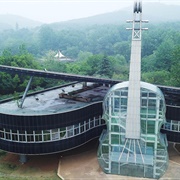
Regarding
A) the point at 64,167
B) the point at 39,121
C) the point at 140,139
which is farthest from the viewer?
the point at 64,167

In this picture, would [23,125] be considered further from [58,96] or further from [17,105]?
[58,96]

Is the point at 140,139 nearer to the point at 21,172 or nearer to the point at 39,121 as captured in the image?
the point at 39,121

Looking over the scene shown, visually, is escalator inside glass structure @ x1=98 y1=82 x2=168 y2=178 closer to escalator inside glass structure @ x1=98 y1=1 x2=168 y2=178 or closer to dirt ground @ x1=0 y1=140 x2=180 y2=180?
escalator inside glass structure @ x1=98 y1=1 x2=168 y2=178

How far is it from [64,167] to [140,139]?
7133 mm

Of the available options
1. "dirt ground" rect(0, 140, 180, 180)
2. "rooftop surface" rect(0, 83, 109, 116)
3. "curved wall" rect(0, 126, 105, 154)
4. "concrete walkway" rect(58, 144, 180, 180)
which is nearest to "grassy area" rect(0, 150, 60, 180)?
"dirt ground" rect(0, 140, 180, 180)

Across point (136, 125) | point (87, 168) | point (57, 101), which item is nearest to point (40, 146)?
point (87, 168)

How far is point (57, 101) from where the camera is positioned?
29391mm

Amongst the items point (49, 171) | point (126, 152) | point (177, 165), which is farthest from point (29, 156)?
point (177, 165)

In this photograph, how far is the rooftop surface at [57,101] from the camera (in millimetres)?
25734

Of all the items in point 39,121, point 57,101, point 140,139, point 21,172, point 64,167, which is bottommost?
point 21,172

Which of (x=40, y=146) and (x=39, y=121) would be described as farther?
(x=40, y=146)

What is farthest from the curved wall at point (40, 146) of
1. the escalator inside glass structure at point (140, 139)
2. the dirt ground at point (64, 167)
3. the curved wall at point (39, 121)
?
the escalator inside glass structure at point (140, 139)

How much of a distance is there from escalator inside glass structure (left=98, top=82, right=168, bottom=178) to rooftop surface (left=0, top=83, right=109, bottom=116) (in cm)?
430

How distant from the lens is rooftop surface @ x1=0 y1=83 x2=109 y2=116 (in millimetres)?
25734
